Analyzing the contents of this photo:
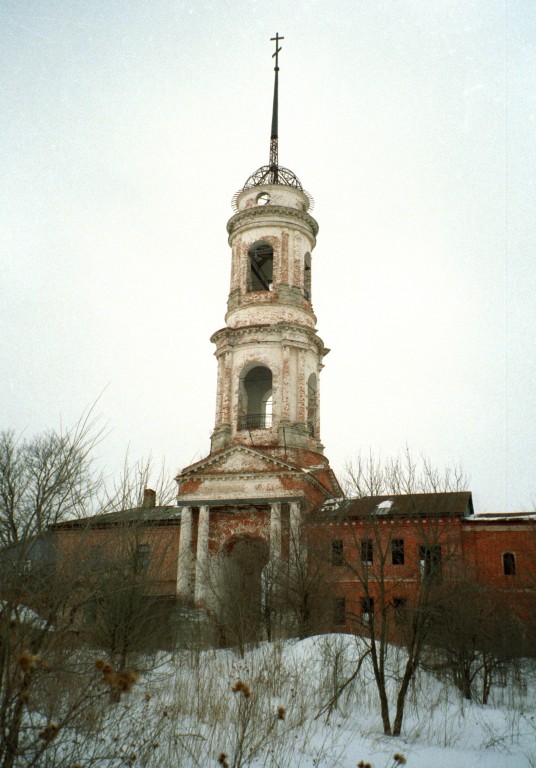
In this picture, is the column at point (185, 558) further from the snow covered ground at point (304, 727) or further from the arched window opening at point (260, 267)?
the arched window opening at point (260, 267)

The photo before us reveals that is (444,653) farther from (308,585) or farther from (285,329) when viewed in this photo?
(285,329)

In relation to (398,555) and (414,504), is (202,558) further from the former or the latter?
(414,504)

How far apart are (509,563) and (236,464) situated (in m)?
12.2

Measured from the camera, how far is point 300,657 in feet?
56.5

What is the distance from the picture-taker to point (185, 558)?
2811cm

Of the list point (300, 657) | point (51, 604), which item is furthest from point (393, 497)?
point (51, 604)

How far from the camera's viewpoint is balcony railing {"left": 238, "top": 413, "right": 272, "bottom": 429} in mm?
31391

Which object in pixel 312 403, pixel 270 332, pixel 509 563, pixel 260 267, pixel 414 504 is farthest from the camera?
pixel 260 267

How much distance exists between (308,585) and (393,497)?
24.4 feet

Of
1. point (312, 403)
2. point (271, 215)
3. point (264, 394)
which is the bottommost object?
point (312, 403)

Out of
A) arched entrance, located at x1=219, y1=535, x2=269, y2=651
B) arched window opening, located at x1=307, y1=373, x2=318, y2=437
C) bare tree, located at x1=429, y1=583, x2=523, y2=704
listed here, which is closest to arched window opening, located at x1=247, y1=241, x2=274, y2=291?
arched window opening, located at x1=307, y1=373, x2=318, y2=437

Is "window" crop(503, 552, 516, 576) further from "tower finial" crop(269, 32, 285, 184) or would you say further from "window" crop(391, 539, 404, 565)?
"tower finial" crop(269, 32, 285, 184)

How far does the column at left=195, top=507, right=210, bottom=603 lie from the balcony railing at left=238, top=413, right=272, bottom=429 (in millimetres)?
4788

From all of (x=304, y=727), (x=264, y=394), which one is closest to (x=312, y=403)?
(x=264, y=394)
